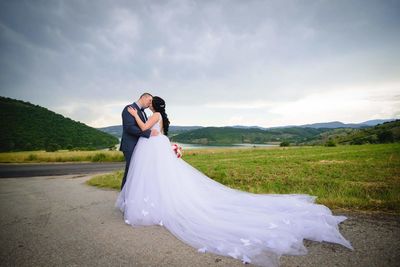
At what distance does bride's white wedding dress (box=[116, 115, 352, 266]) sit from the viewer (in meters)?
3.46

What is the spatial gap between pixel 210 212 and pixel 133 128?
261cm

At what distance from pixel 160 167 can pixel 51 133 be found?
73.6m

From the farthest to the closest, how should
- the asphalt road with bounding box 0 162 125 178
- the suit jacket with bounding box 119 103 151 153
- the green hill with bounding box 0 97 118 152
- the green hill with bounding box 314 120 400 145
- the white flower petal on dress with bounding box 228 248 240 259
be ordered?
the green hill with bounding box 314 120 400 145 < the green hill with bounding box 0 97 118 152 < the asphalt road with bounding box 0 162 125 178 < the suit jacket with bounding box 119 103 151 153 < the white flower petal on dress with bounding box 228 248 240 259

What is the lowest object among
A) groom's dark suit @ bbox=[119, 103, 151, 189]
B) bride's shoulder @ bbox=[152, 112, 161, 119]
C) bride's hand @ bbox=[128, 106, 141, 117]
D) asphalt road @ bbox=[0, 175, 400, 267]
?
asphalt road @ bbox=[0, 175, 400, 267]

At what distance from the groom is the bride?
0.52 ft

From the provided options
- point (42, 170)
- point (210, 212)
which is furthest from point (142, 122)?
point (42, 170)

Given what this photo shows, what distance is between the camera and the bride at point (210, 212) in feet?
11.4

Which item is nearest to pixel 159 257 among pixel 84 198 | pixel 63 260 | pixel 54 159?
pixel 63 260

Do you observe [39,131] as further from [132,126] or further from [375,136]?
[375,136]

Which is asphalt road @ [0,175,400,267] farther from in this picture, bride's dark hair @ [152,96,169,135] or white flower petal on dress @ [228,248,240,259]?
bride's dark hair @ [152,96,169,135]

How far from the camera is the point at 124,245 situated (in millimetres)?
3756

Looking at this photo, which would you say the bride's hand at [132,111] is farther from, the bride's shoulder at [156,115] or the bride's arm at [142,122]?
the bride's shoulder at [156,115]

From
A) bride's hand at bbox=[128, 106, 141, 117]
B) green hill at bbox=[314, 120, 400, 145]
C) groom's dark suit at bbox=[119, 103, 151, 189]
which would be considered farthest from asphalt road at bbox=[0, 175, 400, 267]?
green hill at bbox=[314, 120, 400, 145]

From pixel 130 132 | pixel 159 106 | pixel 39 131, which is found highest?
pixel 39 131
